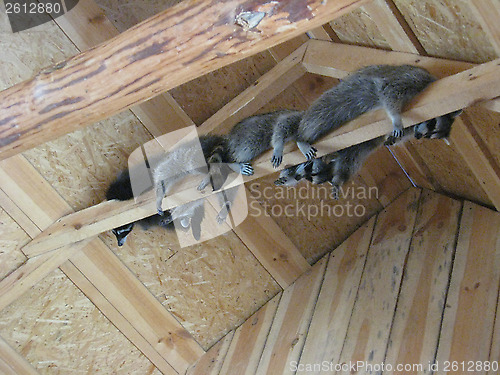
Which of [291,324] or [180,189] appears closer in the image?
[180,189]

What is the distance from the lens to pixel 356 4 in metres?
1.56

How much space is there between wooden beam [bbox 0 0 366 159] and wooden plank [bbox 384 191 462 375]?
153cm

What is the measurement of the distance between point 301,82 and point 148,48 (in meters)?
1.67

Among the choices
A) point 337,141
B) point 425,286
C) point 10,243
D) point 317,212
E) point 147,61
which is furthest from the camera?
point 317,212

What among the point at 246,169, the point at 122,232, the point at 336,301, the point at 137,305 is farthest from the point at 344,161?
the point at 137,305

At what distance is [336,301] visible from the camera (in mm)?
3172

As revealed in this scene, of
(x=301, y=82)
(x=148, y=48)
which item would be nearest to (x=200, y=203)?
(x=301, y=82)

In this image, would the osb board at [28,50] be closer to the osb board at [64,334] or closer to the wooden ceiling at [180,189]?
the wooden ceiling at [180,189]

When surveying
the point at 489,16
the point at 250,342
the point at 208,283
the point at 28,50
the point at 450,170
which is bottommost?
the point at 250,342

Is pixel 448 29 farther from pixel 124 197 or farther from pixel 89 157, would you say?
pixel 89 157

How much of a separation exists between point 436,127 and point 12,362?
2.41 m

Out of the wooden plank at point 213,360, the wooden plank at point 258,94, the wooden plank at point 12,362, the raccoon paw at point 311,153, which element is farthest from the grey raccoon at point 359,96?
the wooden plank at point 12,362

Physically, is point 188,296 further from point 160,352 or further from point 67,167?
point 67,167

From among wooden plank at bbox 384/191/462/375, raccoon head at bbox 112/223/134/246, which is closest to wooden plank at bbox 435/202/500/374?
wooden plank at bbox 384/191/462/375
